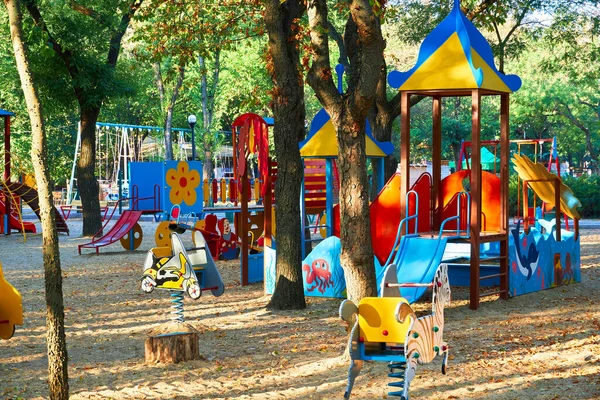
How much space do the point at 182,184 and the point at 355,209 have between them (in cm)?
1223

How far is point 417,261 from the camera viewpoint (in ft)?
35.2

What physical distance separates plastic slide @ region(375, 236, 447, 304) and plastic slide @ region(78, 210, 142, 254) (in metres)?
8.84

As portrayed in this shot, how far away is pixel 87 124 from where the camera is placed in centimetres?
2216

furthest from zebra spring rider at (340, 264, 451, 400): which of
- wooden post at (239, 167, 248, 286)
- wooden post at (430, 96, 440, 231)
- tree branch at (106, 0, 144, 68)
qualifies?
tree branch at (106, 0, 144, 68)

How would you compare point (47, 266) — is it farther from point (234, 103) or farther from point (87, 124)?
point (234, 103)

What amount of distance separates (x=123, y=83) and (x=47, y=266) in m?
16.6

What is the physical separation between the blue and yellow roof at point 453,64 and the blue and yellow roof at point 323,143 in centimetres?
194

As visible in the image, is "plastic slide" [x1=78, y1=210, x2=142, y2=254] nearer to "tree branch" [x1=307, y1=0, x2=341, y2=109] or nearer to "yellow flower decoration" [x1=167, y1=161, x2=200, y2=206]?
"yellow flower decoration" [x1=167, y1=161, x2=200, y2=206]

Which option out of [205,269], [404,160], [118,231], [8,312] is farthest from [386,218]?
[118,231]

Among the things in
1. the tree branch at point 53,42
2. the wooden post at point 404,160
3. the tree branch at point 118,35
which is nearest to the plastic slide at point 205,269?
the wooden post at point 404,160

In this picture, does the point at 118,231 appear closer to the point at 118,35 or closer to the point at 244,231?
the point at 118,35

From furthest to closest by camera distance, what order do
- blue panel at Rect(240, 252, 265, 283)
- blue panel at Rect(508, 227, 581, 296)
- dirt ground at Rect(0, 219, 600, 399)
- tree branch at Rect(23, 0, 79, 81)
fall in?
tree branch at Rect(23, 0, 79, 81) < blue panel at Rect(240, 252, 265, 283) < blue panel at Rect(508, 227, 581, 296) < dirt ground at Rect(0, 219, 600, 399)

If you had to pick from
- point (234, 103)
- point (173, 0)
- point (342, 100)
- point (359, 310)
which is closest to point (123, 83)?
point (173, 0)

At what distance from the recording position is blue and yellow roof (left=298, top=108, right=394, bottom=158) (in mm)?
13469
